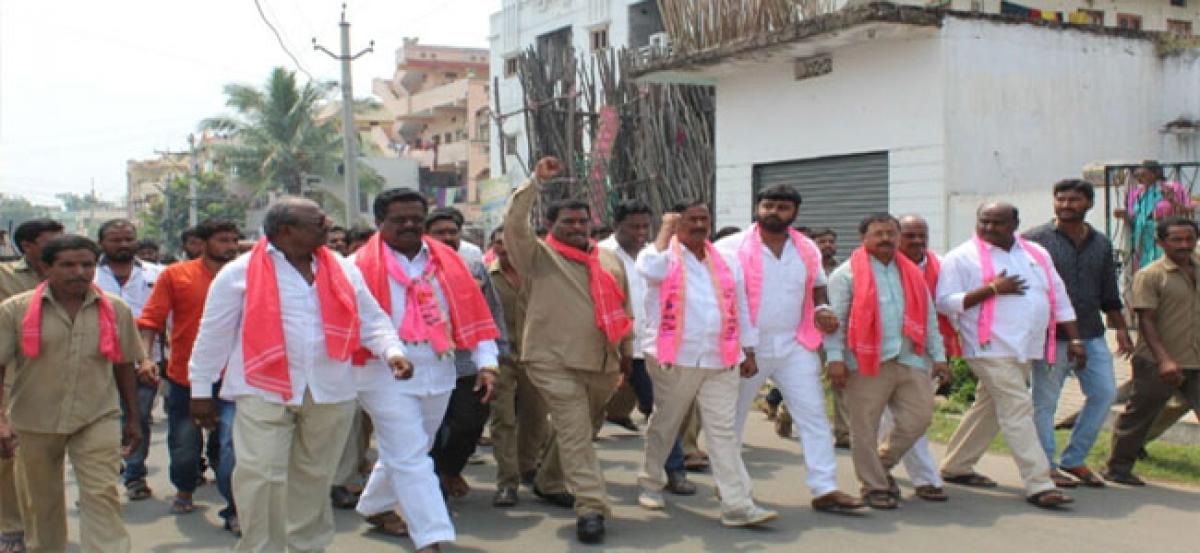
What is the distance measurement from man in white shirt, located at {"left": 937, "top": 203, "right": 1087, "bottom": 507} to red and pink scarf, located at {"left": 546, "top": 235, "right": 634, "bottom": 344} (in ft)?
6.99

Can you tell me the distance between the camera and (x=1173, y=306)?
7.07 m

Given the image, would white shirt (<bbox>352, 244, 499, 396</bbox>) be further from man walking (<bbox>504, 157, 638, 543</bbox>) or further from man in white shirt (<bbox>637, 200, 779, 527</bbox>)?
man in white shirt (<bbox>637, 200, 779, 527</bbox>)

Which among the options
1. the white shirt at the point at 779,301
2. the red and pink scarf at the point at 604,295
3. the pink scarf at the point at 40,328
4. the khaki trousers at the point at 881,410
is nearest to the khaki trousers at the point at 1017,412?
the khaki trousers at the point at 881,410

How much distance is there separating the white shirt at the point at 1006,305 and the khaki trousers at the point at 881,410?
45 centimetres

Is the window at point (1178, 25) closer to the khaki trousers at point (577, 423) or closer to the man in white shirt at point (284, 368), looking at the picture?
the khaki trousers at point (577, 423)

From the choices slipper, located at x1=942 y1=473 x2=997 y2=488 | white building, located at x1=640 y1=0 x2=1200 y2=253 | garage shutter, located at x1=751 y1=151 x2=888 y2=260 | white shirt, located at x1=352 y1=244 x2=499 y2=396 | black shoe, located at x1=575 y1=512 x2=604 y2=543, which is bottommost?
slipper, located at x1=942 y1=473 x2=997 y2=488

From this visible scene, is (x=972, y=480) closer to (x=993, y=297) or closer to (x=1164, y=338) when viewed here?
(x=993, y=297)

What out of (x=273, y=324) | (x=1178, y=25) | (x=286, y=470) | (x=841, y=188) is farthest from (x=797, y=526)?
(x=1178, y=25)

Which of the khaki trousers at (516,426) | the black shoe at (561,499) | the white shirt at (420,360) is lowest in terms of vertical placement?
the black shoe at (561,499)

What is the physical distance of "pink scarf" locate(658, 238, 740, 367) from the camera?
6.08 m

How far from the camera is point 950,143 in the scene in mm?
12047

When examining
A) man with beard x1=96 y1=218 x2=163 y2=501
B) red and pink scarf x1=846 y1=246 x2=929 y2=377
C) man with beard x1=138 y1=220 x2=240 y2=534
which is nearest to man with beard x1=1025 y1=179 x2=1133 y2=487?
red and pink scarf x1=846 y1=246 x2=929 y2=377

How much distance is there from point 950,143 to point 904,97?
2.51 ft

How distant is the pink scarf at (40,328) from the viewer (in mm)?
5078
